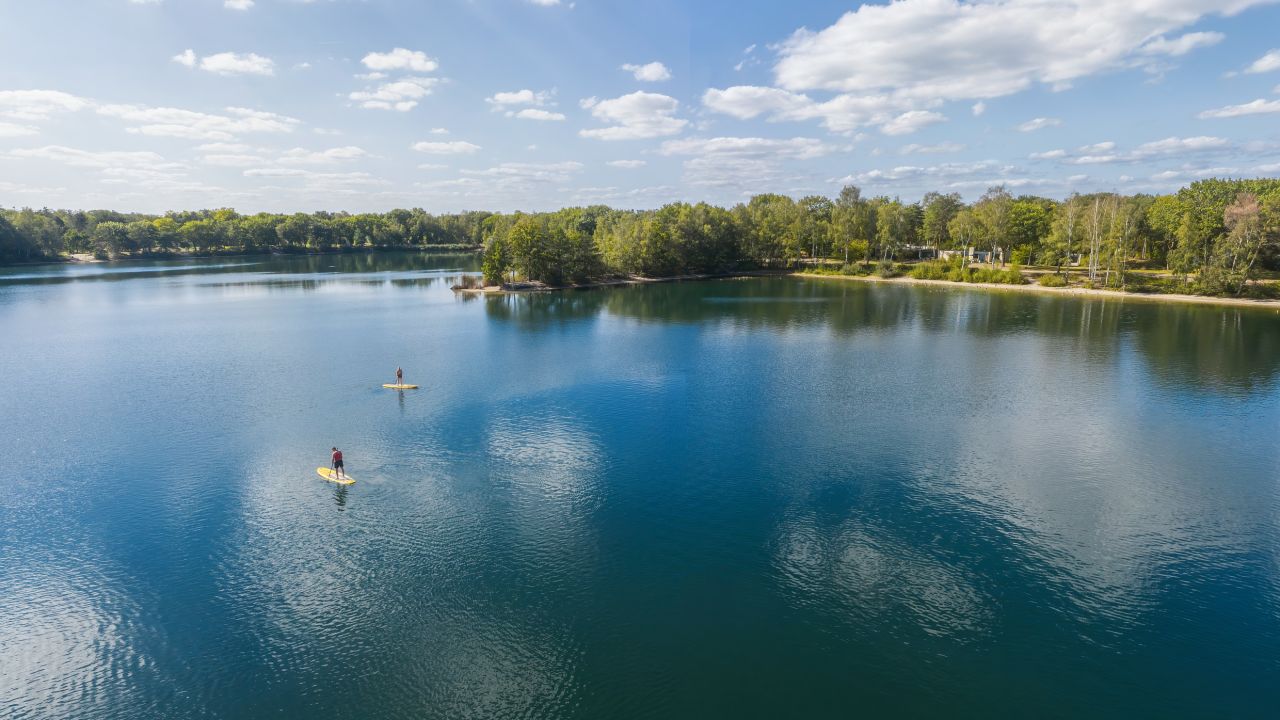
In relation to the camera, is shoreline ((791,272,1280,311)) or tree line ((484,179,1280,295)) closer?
shoreline ((791,272,1280,311))

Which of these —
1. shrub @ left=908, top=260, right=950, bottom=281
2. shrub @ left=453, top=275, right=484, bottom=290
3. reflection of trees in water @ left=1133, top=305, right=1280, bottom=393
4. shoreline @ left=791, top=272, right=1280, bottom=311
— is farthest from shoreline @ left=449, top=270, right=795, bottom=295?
reflection of trees in water @ left=1133, top=305, right=1280, bottom=393

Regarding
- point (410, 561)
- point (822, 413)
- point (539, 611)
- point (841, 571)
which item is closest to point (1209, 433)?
point (822, 413)

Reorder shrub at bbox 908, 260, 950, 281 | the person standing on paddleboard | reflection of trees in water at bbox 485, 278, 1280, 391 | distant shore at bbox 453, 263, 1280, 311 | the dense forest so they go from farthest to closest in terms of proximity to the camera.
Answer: shrub at bbox 908, 260, 950, 281, the dense forest, distant shore at bbox 453, 263, 1280, 311, reflection of trees in water at bbox 485, 278, 1280, 391, the person standing on paddleboard

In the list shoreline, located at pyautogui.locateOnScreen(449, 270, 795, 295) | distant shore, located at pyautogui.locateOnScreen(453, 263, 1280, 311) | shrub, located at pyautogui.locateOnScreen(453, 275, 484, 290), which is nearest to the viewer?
distant shore, located at pyautogui.locateOnScreen(453, 263, 1280, 311)

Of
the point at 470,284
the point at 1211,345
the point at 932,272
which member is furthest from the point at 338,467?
the point at 932,272

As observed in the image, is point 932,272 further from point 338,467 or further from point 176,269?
point 176,269

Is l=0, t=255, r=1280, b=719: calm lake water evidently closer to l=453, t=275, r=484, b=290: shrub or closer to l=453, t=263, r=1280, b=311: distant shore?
l=453, t=263, r=1280, b=311: distant shore

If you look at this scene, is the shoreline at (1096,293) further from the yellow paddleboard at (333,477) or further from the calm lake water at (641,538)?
the yellow paddleboard at (333,477)
